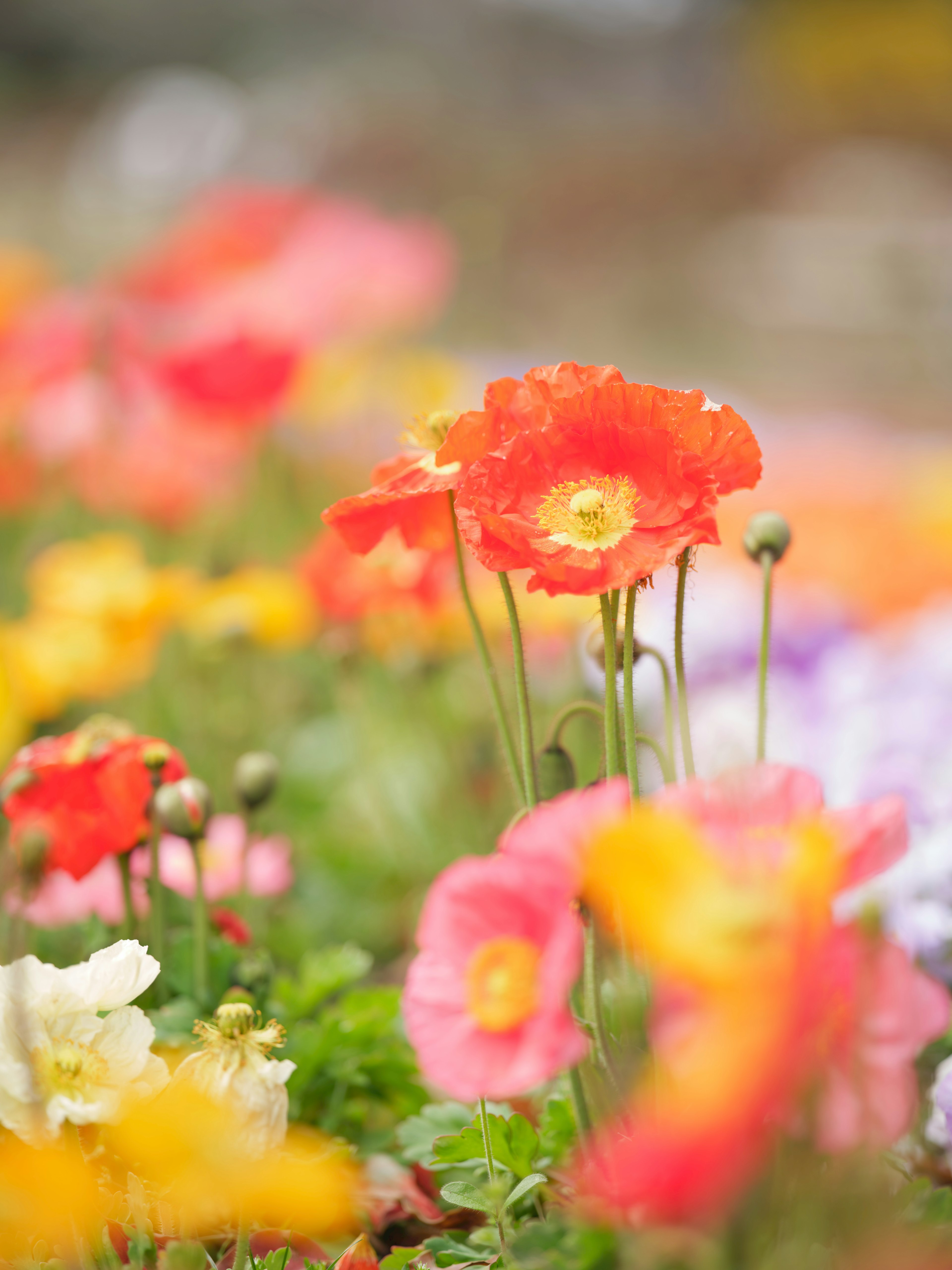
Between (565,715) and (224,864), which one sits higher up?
(565,715)

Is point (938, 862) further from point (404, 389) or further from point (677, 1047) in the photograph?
point (404, 389)

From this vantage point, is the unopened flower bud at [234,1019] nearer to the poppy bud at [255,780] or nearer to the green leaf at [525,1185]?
the green leaf at [525,1185]

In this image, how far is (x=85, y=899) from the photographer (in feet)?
4.21

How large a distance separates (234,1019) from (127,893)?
247 millimetres

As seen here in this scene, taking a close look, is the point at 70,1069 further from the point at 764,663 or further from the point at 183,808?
the point at 764,663

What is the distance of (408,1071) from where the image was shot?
1.06 metres

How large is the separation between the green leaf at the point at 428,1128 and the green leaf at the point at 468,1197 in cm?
12

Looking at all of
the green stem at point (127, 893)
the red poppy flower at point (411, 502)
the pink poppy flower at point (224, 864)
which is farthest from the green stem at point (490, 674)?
the pink poppy flower at point (224, 864)

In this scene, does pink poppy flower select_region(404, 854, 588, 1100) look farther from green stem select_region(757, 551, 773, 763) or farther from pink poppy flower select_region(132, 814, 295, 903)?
pink poppy flower select_region(132, 814, 295, 903)

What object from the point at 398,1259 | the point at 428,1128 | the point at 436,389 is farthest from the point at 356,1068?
the point at 436,389

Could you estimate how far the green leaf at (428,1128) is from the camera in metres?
0.93

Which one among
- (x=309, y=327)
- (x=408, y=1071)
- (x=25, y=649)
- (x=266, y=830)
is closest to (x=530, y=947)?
(x=408, y=1071)

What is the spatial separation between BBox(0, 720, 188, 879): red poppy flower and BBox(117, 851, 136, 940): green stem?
4 cm

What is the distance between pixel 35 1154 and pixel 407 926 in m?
1.03
